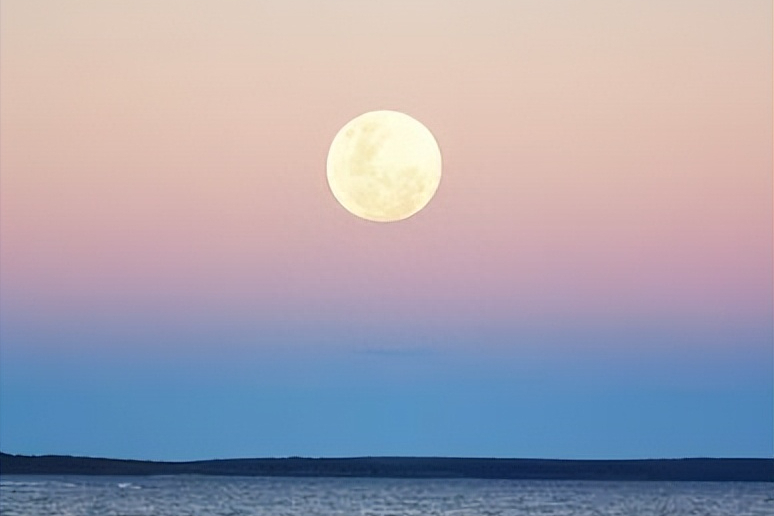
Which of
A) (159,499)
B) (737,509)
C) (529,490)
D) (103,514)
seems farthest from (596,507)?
(529,490)

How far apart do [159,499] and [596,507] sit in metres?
24.0

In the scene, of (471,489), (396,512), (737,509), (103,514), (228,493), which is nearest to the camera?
(103,514)

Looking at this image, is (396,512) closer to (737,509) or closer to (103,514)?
(103,514)

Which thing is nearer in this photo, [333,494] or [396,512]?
[396,512]

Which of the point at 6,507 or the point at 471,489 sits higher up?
the point at 471,489

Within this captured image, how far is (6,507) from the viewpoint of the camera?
79938 millimetres

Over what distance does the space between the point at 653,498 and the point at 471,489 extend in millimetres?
19592

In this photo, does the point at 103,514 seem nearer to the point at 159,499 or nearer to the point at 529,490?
the point at 159,499

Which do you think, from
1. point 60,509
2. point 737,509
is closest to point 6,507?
point 60,509

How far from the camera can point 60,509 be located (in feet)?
269

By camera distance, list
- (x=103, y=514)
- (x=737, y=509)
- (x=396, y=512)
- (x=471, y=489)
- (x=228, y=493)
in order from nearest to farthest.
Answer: (x=103, y=514) → (x=396, y=512) → (x=737, y=509) → (x=228, y=493) → (x=471, y=489)

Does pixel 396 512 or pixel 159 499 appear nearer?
pixel 396 512

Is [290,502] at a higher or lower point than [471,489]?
lower

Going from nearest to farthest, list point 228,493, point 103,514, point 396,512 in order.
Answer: point 103,514 < point 396,512 < point 228,493
